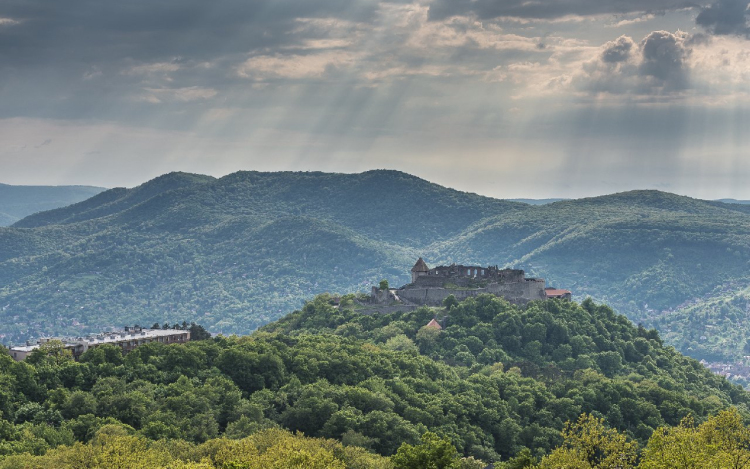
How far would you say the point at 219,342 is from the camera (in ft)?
363

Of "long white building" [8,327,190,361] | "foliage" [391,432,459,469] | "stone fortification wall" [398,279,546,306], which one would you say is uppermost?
"stone fortification wall" [398,279,546,306]

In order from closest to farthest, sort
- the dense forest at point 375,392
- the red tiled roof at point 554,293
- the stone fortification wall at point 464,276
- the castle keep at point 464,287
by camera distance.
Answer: the dense forest at point 375,392, the castle keep at point 464,287, the stone fortification wall at point 464,276, the red tiled roof at point 554,293

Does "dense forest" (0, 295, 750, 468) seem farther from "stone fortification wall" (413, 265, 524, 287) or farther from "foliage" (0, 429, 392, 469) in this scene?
"stone fortification wall" (413, 265, 524, 287)

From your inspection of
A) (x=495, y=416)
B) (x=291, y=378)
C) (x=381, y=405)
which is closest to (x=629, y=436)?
(x=495, y=416)

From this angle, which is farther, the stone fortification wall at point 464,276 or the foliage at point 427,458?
the stone fortification wall at point 464,276

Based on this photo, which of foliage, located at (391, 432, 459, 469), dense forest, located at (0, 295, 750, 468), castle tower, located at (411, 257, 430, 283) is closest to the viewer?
foliage, located at (391, 432, 459, 469)

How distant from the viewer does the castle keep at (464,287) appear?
481ft

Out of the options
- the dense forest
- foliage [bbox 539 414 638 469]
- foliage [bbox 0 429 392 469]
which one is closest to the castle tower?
the dense forest

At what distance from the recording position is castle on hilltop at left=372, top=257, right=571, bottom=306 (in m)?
147

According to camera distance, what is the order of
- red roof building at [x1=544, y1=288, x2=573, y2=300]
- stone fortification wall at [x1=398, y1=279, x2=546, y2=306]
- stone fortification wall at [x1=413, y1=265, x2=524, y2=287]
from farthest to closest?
red roof building at [x1=544, y1=288, x2=573, y2=300], stone fortification wall at [x1=413, y1=265, x2=524, y2=287], stone fortification wall at [x1=398, y1=279, x2=546, y2=306]

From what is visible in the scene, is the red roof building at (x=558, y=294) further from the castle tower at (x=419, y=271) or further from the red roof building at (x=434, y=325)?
the red roof building at (x=434, y=325)

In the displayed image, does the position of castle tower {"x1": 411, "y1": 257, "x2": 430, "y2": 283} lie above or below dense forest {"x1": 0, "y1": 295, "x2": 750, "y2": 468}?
above

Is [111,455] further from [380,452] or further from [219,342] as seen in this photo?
[219,342]

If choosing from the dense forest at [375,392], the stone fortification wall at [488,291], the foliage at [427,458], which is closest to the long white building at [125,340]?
the dense forest at [375,392]
